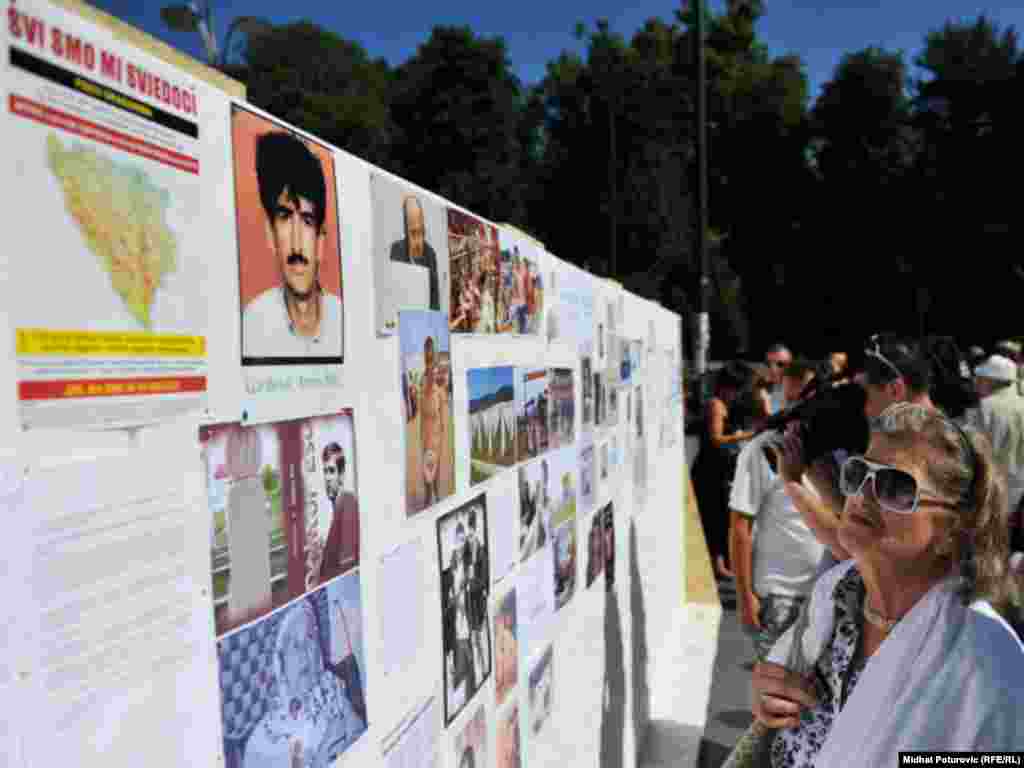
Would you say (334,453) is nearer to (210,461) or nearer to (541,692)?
(210,461)

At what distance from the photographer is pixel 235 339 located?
1238mm

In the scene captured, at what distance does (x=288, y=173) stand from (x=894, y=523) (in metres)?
1.46

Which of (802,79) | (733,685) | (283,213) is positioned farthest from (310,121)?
(283,213)

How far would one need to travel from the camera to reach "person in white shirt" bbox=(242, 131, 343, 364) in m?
1.31

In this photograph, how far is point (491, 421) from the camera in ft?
7.72

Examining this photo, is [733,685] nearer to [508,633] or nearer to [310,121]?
[508,633]

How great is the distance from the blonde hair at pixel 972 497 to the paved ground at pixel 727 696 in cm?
318

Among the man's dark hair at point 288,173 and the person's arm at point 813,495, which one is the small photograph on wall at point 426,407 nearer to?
the man's dark hair at point 288,173

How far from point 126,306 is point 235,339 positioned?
0.21 meters

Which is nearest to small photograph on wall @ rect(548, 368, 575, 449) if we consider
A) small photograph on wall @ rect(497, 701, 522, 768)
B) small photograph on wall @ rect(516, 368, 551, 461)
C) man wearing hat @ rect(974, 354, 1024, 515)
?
small photograph on wall @ rect(516, 368, 551, 461)

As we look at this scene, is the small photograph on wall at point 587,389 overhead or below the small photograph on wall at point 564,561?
overhead

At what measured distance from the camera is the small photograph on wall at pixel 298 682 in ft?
4.13

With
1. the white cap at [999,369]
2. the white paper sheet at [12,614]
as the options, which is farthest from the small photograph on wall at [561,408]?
the white cap at [999,369]

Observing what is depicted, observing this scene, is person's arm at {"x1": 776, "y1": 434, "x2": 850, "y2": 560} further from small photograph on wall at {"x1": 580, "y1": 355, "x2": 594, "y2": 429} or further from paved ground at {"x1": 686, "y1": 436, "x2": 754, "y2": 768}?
paved ground at {"x1": 686, "y1": 436, "x2": 754, "y2": 768}
